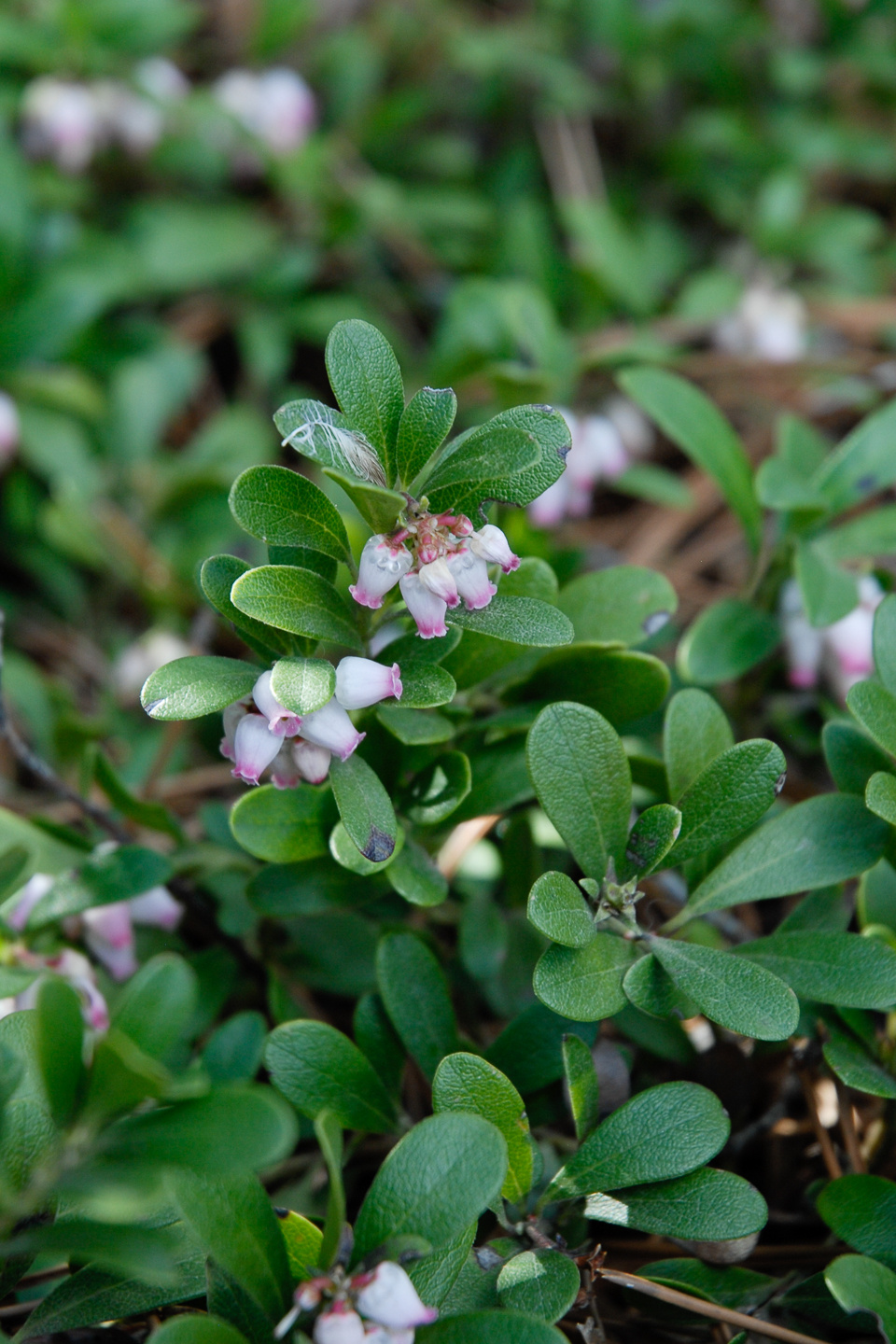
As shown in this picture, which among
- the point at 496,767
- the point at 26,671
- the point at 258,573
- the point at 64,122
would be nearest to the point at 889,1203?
the point at 496,767

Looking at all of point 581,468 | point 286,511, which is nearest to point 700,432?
point 581,468

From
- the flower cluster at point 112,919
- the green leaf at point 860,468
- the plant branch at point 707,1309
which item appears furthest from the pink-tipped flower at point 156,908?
the green leaf at point 860,468

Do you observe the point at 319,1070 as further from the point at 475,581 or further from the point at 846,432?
the point at 846,432

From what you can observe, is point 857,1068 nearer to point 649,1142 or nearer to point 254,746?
point 649,1142

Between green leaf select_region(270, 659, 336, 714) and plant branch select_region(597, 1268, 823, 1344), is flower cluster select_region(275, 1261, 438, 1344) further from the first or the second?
green leaf select_region(270, 659, 336, 714)

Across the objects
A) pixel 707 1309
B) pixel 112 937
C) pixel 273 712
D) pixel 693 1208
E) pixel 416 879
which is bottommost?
pixel 707 1309

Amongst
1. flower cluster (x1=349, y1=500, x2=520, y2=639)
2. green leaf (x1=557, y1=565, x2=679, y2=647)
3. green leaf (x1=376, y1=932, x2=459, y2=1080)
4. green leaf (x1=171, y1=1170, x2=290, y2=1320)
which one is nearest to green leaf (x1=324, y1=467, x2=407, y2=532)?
flower cluster (x1=349, y1=500, x2=520, y2=639)

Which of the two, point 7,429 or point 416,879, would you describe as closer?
point 416,879
